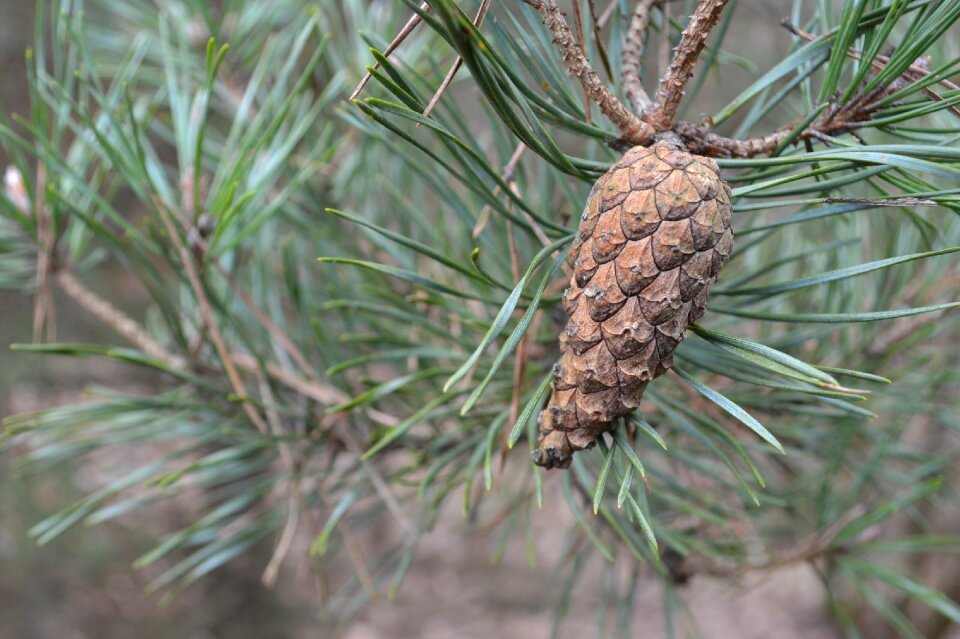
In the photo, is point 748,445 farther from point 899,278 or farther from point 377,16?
point 377,16

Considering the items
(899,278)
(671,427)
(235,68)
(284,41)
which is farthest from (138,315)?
(899,278)

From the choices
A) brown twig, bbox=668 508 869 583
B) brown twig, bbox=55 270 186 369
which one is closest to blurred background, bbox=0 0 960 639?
brown twig, bbox=55 270 186 369

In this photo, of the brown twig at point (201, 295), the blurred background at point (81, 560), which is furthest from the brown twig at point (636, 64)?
the blurred background at point (81, 560)

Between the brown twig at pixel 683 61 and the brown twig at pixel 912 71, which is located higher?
the brown twig at pixel 912 71

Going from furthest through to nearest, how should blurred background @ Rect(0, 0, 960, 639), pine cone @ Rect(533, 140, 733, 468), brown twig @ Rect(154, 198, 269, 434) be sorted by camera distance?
blurred background @ Rect(0, 0, 960, 639) < brown twig @ Rect(154, 198, 269, 434) < pine cone @ Rect(533, 140, 733, 468)

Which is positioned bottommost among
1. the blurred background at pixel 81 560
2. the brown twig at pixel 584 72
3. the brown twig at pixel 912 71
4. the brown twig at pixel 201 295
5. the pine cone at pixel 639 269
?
the blurred background at pixel 81 560

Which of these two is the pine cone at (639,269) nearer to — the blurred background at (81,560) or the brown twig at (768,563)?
the brown twig at (768,563)

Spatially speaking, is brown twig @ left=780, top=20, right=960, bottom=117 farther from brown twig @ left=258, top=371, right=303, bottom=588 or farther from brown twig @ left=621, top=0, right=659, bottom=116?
brown twig @ left=258, top=371, right=303, bottom=588
